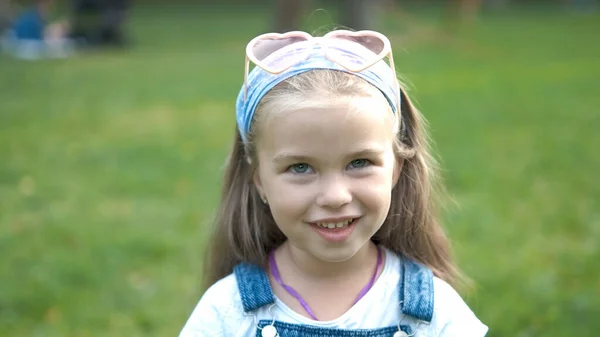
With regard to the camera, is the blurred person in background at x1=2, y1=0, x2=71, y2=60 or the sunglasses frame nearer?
the sunglasses frame

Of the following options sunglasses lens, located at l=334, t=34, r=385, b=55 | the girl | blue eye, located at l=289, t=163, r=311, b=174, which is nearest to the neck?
the girl

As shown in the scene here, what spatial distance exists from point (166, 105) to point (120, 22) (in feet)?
25.6

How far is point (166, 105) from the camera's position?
9.31 m

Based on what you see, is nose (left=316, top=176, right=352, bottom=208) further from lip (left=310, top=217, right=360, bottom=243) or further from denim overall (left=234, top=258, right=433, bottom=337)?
denim overall (left=234, top=258, right=433, bottom=337)

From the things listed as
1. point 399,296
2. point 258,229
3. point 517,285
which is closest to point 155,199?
point 517,285

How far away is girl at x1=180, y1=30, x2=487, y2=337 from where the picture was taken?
83.4 inches

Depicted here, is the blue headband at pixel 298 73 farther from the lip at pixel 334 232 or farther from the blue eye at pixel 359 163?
the lip at pixel 334 232

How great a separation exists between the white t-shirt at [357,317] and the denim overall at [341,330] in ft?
0.06

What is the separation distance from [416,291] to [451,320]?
13cm

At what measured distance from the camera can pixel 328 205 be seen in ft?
6.90

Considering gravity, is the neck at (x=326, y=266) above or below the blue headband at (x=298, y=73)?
below

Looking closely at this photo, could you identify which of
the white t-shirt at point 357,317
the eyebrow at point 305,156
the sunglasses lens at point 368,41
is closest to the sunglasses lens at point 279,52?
the sunglasses lens at point 368,41

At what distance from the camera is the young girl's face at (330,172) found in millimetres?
2090

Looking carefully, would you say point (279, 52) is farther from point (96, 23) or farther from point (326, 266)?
point (96, 23)
